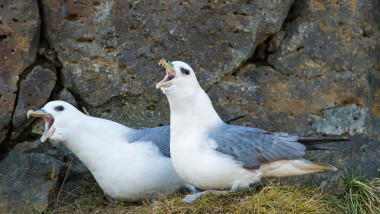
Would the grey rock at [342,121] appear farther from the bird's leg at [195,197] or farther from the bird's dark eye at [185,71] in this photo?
the bird's dark eye at [185,71]

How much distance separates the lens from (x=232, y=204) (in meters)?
3.34

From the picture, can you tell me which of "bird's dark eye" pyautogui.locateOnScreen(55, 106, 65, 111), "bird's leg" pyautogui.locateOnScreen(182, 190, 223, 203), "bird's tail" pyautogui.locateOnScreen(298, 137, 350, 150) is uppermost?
"bird's tail" pyautogui.locateOnScreen(298, 137, 350, 150)

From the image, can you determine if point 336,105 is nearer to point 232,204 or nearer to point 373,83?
point 373,83

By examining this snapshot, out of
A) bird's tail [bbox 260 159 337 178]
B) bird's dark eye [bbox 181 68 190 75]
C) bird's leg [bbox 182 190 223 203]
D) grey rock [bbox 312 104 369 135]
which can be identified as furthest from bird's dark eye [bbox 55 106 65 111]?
→ grey rock [bbox 312 104 369 135]

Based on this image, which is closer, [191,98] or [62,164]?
[191,98]

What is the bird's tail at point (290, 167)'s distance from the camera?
11.3ft

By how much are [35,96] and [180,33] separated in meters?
1.21

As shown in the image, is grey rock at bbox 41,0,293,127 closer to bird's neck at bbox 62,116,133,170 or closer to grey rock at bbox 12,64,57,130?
grey rock at bbox 12,64,57,130

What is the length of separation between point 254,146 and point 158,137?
0.75 metres

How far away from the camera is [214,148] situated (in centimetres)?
339

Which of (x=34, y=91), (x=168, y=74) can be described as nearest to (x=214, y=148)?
(x=168, y=74)

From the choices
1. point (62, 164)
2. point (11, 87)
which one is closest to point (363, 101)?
point (62, 164)

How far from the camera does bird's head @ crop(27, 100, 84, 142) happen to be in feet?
11.8

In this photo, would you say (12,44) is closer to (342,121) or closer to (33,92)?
(33,92)
